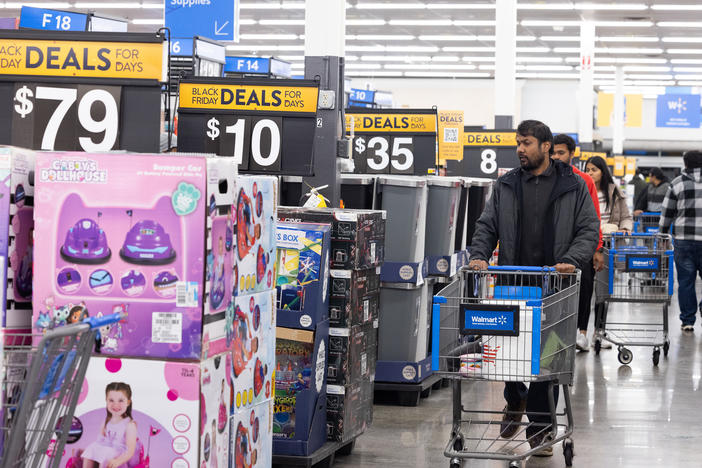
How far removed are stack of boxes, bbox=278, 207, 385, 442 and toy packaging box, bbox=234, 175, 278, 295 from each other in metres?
1.09

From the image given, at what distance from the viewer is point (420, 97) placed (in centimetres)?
3462

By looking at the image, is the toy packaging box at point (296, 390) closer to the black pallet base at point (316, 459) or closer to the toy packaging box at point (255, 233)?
the black pallet base at point (316, 459)

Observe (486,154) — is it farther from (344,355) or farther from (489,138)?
(344,355)

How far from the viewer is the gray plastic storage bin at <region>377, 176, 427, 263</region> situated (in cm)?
657

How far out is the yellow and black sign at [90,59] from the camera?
169 inches

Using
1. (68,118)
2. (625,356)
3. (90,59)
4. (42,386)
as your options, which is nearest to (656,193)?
(625,356)

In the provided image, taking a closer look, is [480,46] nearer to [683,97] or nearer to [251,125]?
[683,97]

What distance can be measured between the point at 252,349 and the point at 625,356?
5530 millimetres

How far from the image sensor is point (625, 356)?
8.48 m

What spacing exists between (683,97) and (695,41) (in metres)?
8.71

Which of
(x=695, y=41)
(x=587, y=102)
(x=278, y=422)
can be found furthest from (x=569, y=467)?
(x=695, y=41)

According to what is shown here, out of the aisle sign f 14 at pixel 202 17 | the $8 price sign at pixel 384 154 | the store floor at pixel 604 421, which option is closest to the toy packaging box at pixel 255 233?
the store floor at pixel 604 421

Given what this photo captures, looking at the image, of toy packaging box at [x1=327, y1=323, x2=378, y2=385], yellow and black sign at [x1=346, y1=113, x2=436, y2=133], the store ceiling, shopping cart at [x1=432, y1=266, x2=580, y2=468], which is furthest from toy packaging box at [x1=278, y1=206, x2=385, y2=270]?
the store ceiling

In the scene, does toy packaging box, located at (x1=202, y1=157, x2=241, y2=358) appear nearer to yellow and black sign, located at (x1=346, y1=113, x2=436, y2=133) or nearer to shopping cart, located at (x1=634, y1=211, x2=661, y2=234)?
yellow and black sign, located at (x1=346, y1=113, x2=436, y2=133)
